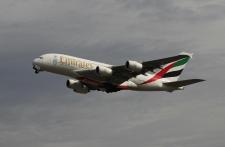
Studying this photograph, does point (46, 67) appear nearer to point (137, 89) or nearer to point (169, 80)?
point (137, 89)

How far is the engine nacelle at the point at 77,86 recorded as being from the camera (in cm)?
7762

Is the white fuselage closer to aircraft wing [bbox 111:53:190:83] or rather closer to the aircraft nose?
the aircraft nose

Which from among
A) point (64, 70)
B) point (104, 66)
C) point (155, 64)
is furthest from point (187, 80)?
point (64, 70)

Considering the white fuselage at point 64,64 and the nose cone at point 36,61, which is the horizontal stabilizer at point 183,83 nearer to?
the white fuselage at point 64,64

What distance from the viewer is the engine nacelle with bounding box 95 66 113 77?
71562 mm

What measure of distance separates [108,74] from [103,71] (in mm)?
864

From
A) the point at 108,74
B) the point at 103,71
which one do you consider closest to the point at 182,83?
the point at 108,74

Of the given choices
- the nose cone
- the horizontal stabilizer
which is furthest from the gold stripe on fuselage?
the horizontal stabilizer

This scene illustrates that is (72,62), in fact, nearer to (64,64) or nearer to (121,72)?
(64,64)

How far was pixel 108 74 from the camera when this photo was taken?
72250mm

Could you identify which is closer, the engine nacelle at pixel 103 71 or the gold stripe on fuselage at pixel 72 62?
the engine nacelle at pixel 103 71

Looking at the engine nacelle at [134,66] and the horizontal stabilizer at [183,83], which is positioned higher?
the engine nacelle at [134,66]

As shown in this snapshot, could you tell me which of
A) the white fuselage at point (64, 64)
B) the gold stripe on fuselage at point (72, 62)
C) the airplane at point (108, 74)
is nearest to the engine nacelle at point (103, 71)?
the airplane at point (108, 74)

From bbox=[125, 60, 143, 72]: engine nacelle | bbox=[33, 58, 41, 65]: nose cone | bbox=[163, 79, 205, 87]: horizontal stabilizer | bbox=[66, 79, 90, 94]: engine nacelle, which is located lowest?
bbox=[163, 79, 205, 87]: horizontal stabilizer
